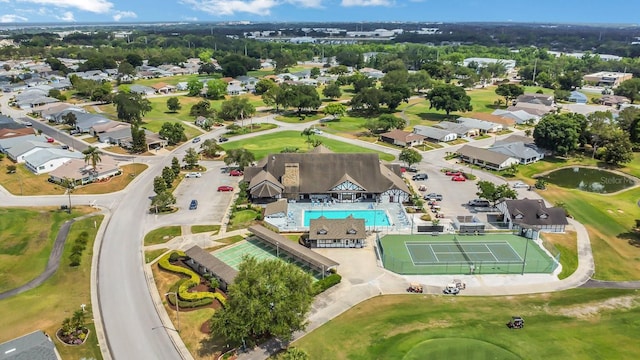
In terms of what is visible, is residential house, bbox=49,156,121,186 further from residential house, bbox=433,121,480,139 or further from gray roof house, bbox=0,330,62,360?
residential house, bbox=433,121,480,139

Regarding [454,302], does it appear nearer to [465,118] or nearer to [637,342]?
[637,342]

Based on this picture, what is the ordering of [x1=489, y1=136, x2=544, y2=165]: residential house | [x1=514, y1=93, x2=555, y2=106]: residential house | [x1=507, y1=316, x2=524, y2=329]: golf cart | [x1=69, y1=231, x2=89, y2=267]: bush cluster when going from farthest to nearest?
[x1=514, y1=93, x2=555, y2=106]: residential house
[x1=489, y1=136, x2=544, y2=165]: residential house
[x1=69, y1=231, x2=89, y2=267]: bush cluster
[x1=507, y1=316, x2=524, y2=329]: golf cart

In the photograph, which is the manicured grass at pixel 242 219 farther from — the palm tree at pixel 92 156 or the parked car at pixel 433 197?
the palm tree at pixel 92 156

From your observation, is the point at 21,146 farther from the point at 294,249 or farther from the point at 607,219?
the point at 607,219

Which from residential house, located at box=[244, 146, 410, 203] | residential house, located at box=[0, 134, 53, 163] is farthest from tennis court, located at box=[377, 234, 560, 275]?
residential house, located at box=[0, 134, 53, 163]

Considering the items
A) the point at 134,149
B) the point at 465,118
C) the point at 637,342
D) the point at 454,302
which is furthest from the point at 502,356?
the point at 465,118

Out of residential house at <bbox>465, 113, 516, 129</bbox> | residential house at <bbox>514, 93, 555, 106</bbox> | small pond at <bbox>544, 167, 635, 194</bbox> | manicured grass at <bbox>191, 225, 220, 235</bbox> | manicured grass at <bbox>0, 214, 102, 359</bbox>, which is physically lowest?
manicured grass at <bbox>0, 214, 102, 359</bbox>

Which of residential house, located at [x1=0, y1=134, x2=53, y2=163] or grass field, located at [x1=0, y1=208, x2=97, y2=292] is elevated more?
residential house, located at [x1=0, y1=134, x2=53, y2=163]
